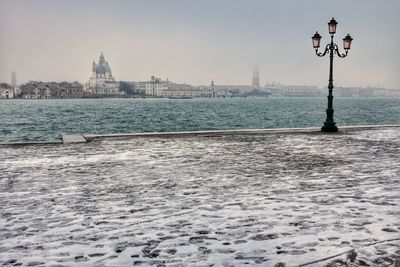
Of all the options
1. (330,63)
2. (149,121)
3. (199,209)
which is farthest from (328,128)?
(149,121)


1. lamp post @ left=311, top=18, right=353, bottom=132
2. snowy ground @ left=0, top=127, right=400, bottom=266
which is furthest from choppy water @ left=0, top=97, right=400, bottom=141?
snowy ground @ left=0, top=127, right=400, bottom=266

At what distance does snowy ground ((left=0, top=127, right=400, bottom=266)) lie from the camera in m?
4.85

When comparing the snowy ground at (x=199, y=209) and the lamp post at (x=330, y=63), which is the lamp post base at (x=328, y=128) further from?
the snowy ground at (x=199, y=209)

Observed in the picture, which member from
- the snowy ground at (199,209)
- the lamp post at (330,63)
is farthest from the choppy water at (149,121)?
the snowy ground at (199,209)

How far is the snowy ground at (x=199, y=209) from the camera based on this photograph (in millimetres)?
Answer: 4852

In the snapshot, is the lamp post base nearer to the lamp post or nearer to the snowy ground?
the lamp post

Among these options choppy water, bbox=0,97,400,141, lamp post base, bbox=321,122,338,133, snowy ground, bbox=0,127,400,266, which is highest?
lamp post base, bbox=321,122,338,133

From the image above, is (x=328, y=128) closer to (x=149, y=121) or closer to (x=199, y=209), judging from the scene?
(x=199, y=209)

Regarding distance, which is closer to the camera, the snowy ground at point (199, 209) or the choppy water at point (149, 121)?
the snowy ground at point (199, 209)

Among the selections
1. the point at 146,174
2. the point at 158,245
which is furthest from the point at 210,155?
the point at 158,245

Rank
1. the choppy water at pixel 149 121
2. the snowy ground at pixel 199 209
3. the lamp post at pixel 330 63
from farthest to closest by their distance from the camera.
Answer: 1. the choppy water at pixel 149 121
2. the lamp post at pixel 330 63
3. the snowy ground at pixel 199 209

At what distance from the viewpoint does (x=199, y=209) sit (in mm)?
6625

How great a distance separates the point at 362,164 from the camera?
1077cm

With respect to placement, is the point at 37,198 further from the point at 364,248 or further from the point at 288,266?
the point at 364,248
